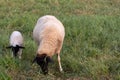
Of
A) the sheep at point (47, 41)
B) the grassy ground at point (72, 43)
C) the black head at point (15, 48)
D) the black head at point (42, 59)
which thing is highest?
the sheep at point (47, 41)

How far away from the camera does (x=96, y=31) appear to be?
780cm

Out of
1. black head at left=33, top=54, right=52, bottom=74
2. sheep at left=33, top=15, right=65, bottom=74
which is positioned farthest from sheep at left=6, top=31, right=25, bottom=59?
black head at left=33, top=54, right=52, bottom=74

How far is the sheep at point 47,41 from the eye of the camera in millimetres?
5449

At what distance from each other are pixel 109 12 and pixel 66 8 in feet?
4.90

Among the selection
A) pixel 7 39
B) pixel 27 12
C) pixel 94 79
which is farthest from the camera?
pixel 27 12

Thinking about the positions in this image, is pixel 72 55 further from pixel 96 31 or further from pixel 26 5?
pixel 26 5

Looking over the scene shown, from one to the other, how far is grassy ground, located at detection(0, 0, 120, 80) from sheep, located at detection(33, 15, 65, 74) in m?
0.35

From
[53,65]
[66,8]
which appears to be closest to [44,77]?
[53,65]

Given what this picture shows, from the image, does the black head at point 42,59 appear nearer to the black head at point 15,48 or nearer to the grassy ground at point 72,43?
the grassy ground at point 72,43

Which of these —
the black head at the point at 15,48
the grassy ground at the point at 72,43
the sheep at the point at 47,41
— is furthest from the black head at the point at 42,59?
the black head at the point at 15,48

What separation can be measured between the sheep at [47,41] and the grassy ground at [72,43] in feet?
1.13

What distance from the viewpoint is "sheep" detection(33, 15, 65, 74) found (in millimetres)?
5449

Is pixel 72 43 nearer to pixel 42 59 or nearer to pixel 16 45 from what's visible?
pixel 16 45

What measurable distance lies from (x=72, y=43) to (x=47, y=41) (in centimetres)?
158
